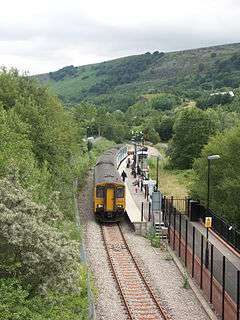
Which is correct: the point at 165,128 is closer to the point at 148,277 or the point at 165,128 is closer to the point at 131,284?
the point at 148,277

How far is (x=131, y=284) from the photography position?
27547 millimetres

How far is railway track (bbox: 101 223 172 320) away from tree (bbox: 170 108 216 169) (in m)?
48.9

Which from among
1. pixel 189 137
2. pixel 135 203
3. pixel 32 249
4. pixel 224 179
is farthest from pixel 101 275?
pixel 189 137

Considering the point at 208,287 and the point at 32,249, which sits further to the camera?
the point at 208,287

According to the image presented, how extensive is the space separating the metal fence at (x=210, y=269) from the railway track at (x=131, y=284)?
241cm

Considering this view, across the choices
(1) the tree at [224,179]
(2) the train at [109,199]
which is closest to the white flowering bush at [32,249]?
(2) the train at [109,199]

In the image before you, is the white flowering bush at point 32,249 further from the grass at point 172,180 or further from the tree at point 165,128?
the tree at point 165,128

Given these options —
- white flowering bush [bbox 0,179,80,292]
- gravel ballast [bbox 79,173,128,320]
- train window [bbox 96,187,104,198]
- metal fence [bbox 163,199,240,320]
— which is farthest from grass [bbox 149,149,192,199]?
white flowering bush [bbox 0,179,80,292]

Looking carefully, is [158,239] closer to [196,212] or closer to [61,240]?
[196,212]

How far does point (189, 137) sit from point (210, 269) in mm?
61824

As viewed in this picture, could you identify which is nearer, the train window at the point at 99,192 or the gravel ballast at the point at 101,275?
the gravel ballast at the point at 101,275

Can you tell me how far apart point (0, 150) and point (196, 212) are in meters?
21.0

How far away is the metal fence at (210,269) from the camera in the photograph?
22062 mm

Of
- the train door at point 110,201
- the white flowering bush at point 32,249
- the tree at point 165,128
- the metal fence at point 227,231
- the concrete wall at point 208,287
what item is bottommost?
the concrete wall at point 208,287
